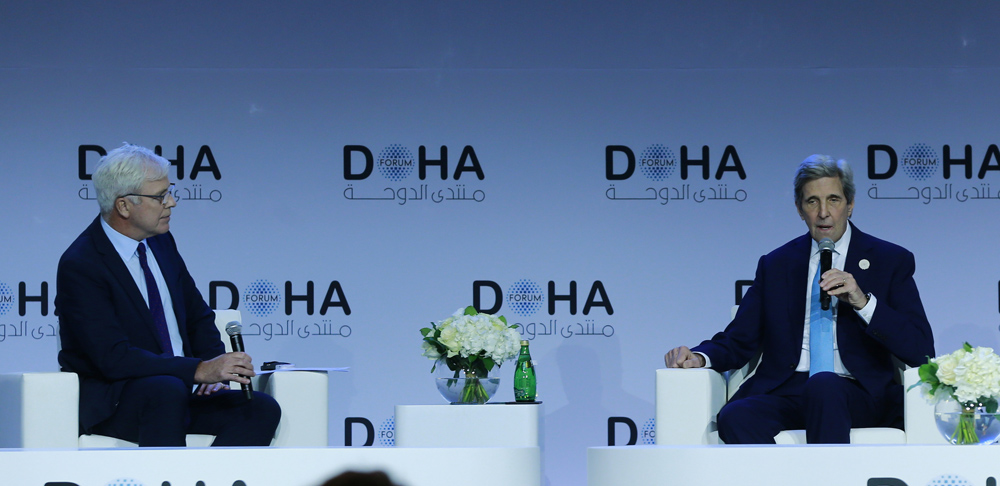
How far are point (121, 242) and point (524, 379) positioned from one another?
56.1 inches

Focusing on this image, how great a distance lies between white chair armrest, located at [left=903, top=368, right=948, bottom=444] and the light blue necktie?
368mm

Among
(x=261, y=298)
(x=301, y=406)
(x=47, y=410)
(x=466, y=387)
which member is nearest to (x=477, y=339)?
(x=466, y=387)

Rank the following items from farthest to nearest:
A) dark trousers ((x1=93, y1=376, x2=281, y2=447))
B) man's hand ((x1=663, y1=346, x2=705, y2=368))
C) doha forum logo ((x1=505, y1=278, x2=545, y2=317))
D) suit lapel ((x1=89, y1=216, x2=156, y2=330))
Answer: doha forum logo ((x1=505, y1=278, x2=545, y2=317)) < man's hand ((x1=663, y1=346, x2=705, y2=368)) < suit lapel ((x1=89, y1=216, x2=156, y2=330)) < dark trousers ((x1=93, y1=376, x2=281, y2=447))

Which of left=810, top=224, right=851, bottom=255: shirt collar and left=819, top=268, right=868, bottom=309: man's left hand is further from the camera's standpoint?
left=810, top=224, right=851, bottom=255: shirt collar

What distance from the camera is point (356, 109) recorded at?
494 cm

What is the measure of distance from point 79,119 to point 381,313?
66.1 inches

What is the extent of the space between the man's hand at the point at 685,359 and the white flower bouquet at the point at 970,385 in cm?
107

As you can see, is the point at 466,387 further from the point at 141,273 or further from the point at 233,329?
the point at 141,273

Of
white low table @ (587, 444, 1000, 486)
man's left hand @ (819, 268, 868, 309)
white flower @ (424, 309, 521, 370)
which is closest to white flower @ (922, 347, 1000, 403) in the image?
white low table @ (587, 444, 1000, 486)

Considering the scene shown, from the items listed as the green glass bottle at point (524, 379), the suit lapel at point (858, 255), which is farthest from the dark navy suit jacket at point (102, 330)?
the suit lapel at point (858, 255)

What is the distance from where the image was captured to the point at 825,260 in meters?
3.37

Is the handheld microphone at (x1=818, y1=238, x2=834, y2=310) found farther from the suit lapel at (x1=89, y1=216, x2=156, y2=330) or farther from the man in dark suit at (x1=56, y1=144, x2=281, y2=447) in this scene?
the suit lapel at (x1=89, y1=216, x2=156, y2=330)

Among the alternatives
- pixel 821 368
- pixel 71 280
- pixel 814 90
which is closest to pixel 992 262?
pixel 814 90

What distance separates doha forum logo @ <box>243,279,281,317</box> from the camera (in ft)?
16.0
